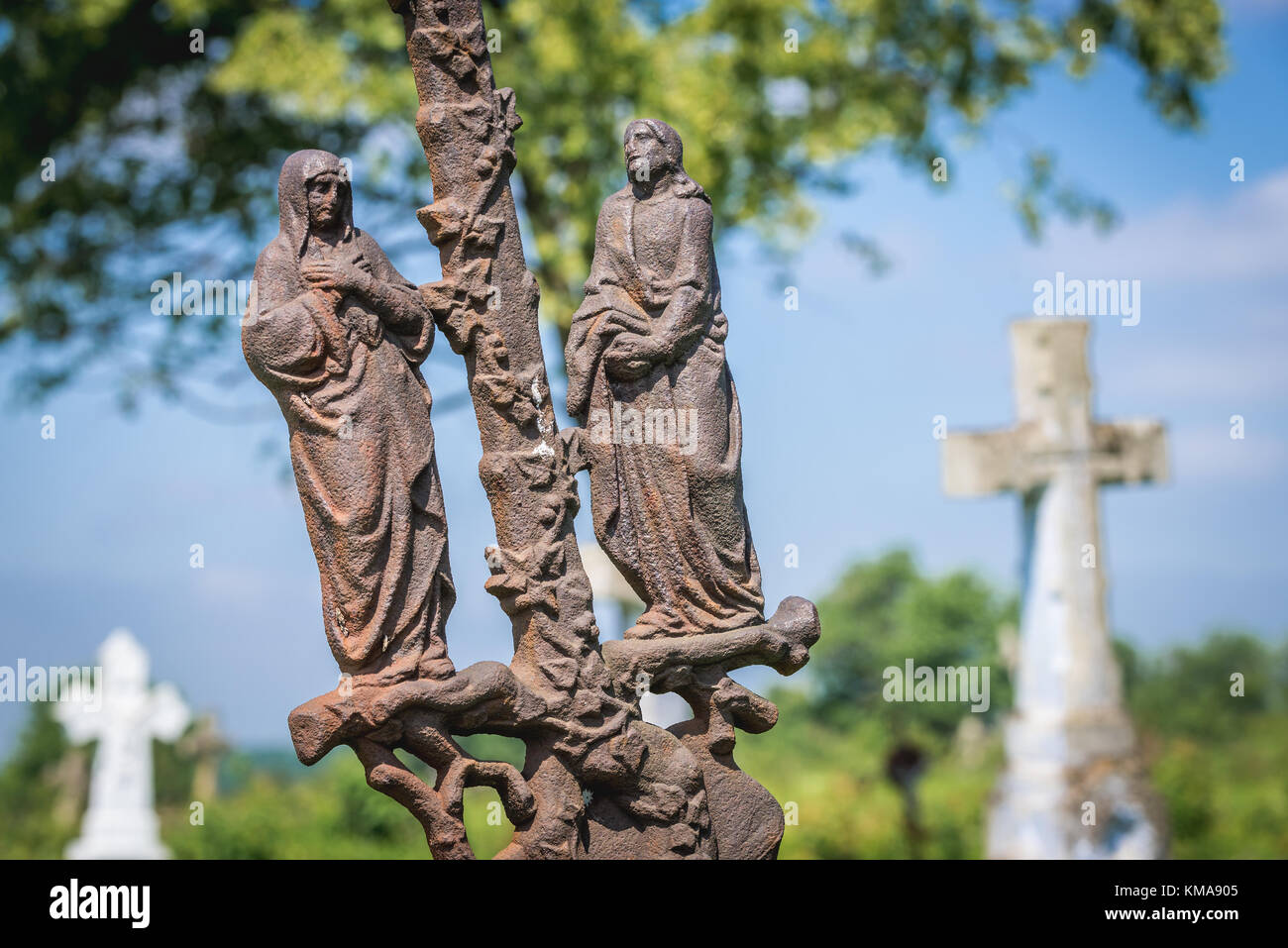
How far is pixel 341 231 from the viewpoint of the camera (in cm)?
579

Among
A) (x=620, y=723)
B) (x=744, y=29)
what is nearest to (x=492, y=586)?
(x=620, y=723)

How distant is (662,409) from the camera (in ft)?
20.6

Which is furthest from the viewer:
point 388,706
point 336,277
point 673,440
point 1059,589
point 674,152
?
point 1059,589

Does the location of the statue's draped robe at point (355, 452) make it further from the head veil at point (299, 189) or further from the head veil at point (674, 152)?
the head veil at point (674, 152)

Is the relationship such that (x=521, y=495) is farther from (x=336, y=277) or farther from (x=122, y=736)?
(x=122, y=736)

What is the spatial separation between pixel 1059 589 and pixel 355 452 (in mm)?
7478

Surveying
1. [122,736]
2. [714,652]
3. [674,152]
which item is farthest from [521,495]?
[122,736]

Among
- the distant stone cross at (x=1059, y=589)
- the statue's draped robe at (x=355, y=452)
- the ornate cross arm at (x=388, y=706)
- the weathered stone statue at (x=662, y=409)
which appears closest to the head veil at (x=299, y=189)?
the statue's draped robe at (x=355, y=452)

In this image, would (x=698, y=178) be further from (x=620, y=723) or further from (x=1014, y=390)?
(x=620, y=723)

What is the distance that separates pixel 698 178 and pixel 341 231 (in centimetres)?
590

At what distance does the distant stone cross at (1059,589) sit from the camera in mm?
11539

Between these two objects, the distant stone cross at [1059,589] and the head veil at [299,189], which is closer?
the head veil at [299,189]

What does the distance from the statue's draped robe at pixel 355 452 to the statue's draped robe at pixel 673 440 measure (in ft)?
2.69

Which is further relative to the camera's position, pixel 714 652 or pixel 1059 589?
pixel 1059 589
